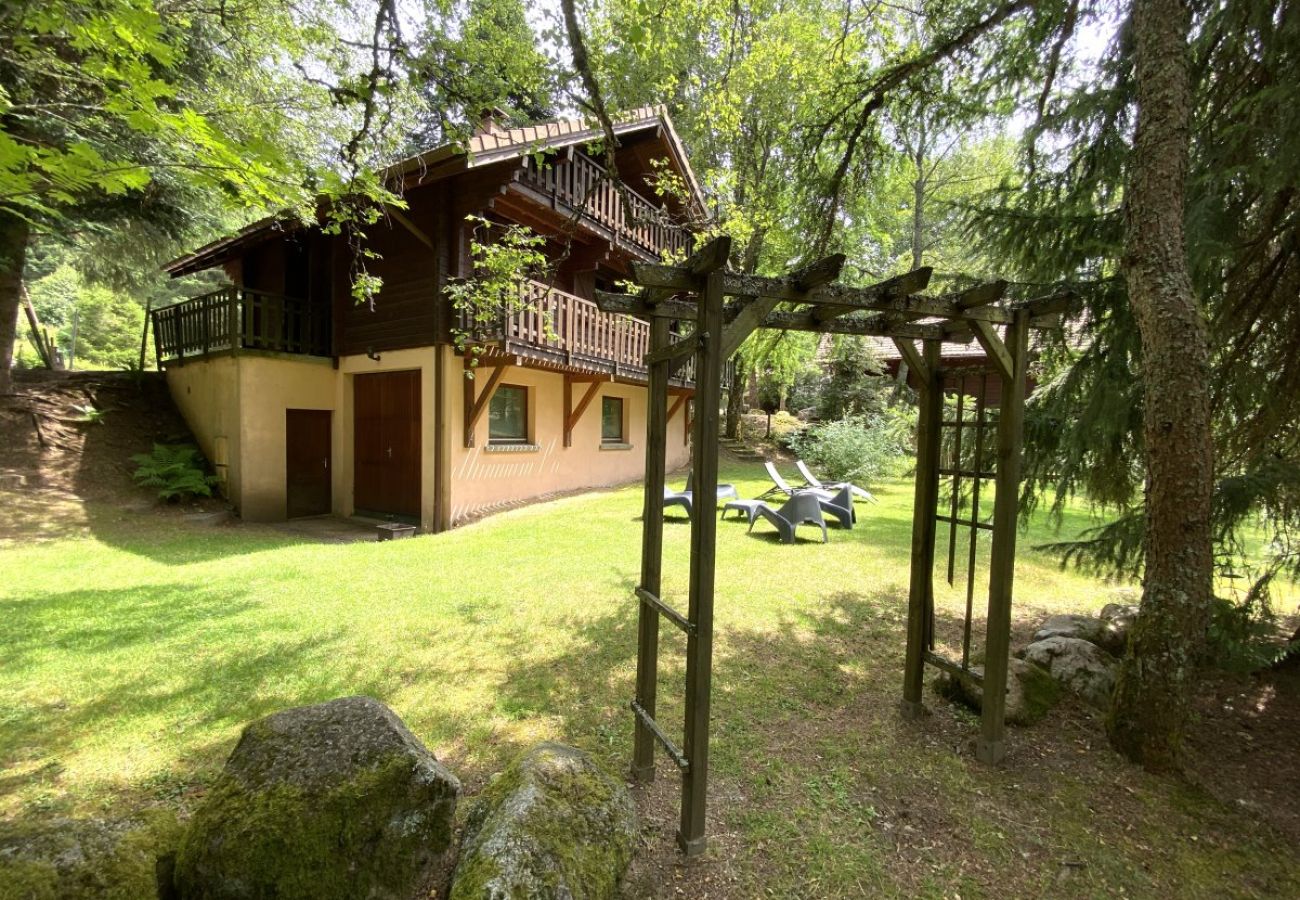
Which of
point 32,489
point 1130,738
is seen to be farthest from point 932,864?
point 32,489

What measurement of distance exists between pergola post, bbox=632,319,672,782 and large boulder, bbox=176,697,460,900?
106cm

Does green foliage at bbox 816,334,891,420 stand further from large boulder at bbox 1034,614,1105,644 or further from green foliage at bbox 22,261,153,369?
green foliage at bbox 22,261,153,369

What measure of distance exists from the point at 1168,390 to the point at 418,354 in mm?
9260

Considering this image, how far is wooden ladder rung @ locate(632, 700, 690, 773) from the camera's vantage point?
255cm

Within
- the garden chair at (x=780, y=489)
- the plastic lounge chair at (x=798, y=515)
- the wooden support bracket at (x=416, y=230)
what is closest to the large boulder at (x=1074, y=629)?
the plastic lounge chair at (x=798, y=515)

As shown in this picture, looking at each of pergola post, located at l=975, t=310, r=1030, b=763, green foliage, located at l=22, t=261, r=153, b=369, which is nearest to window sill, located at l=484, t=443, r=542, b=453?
pergola post, located at l=975, t=310, r=1030, b=763

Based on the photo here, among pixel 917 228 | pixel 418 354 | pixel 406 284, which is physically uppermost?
pixel 917 228

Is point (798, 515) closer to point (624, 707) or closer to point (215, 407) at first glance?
point (624, 707)

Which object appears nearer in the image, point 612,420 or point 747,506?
point 747,506

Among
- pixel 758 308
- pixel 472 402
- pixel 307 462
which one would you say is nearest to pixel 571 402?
pixel 472 402

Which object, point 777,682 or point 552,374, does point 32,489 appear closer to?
point 552,374

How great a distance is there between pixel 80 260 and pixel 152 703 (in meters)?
17.0

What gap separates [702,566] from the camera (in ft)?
8.21

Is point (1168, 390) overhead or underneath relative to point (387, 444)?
overhead
